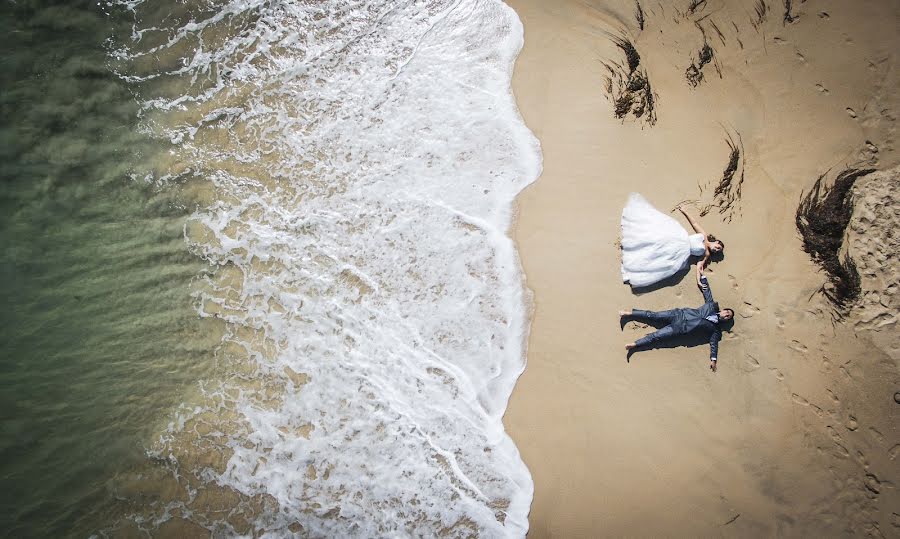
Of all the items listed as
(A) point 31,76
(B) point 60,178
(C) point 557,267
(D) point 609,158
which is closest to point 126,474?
(B) point 60,178

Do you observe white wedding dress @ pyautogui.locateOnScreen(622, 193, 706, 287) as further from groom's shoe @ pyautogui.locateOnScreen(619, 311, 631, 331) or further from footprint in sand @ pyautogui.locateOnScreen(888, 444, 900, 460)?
footprint in sand @ pyautogui.locateOnScreen(888, 444, 900, 460)

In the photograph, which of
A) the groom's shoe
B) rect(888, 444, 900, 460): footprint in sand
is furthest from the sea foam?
rect(888, 444, 900, 460): footprint in sand

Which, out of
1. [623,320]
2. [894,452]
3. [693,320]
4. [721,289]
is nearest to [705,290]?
[721,289]

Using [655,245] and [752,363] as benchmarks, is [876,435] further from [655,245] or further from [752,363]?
[655,245]

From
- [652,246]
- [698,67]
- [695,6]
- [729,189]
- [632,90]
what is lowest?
[652,246]

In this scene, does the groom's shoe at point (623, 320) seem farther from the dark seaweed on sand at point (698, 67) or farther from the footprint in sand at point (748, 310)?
the dark seaweed on sand at point (698, 67)

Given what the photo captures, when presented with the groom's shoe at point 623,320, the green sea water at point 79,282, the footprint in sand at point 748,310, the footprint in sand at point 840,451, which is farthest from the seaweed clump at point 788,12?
the green sea water at point 79,282
